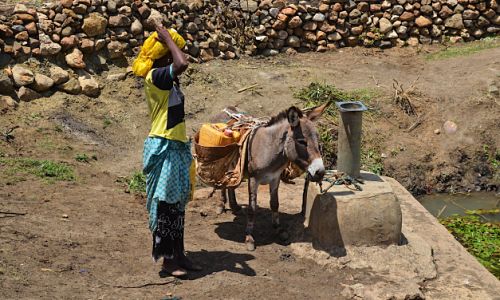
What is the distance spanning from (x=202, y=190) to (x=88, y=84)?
3.12 metres

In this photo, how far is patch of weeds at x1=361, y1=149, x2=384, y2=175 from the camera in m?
10.3

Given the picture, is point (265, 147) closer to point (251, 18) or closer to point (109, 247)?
point (109, 247)

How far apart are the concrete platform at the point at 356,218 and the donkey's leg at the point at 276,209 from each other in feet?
1.54

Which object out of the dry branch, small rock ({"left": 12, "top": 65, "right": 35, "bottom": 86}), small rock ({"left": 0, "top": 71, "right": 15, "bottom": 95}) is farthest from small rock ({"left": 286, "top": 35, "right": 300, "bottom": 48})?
small rock ({"left": 0, "top": 71, "right": 15, "bottom": 95})

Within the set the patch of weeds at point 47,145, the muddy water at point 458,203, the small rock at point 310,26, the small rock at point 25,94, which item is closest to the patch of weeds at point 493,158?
the muddy water at point 458,203

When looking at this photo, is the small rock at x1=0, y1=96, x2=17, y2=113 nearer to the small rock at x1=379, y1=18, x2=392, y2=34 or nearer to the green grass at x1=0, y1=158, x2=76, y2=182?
the green grass at x1=0, y1=158, x2=76, y2=182

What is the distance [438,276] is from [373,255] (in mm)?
627

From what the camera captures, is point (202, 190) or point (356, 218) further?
point (202, 190)

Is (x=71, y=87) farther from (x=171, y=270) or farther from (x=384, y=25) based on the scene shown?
(x=384, y=25)

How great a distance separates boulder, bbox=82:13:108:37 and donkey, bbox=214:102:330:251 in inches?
191

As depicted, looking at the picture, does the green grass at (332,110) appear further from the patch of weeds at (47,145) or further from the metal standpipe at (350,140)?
the patch of weeds at (47,145)

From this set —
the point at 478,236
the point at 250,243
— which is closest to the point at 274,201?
the point at 250,243

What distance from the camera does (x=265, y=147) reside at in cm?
679

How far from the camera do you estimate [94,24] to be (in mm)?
10781
